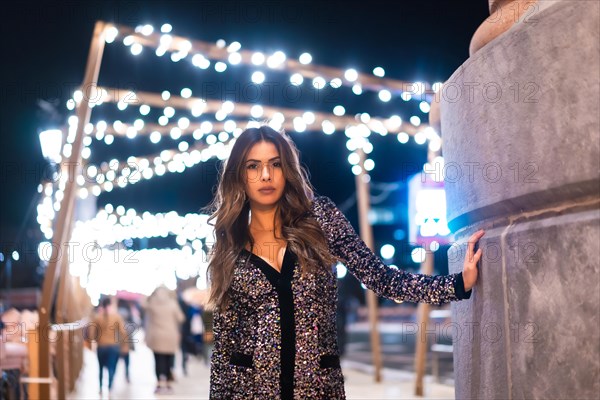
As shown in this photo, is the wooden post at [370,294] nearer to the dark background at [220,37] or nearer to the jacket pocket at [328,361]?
the dark background at [220,37]

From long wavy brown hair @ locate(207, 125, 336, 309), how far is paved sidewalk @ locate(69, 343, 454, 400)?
7524 millimetres

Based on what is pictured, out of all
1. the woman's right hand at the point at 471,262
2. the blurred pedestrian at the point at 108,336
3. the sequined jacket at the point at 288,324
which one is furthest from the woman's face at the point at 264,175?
the blurred pedestrian at the point at 108,336

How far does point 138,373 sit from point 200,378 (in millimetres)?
2311

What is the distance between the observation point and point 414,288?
117 inches

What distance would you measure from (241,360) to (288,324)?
0.26 meters

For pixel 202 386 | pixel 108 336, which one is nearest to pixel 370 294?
pixel 202 386

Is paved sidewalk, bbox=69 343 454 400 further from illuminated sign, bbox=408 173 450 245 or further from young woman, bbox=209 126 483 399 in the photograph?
young woman, bbox=209 126 483 399

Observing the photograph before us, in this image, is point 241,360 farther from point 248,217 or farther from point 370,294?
point 370,294

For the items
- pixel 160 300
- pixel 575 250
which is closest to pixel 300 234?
pixel 575 250

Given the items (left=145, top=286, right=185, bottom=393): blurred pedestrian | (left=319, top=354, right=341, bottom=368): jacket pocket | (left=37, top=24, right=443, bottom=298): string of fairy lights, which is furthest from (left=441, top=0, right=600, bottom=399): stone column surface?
(left=145, top=286, right=185, bottom=393): blurred pedestrian

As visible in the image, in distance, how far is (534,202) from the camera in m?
2.43

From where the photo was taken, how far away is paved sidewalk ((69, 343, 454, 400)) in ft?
36.3

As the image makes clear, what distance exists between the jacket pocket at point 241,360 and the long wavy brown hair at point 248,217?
219 millimetres

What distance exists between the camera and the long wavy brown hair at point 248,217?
10.5 feet
